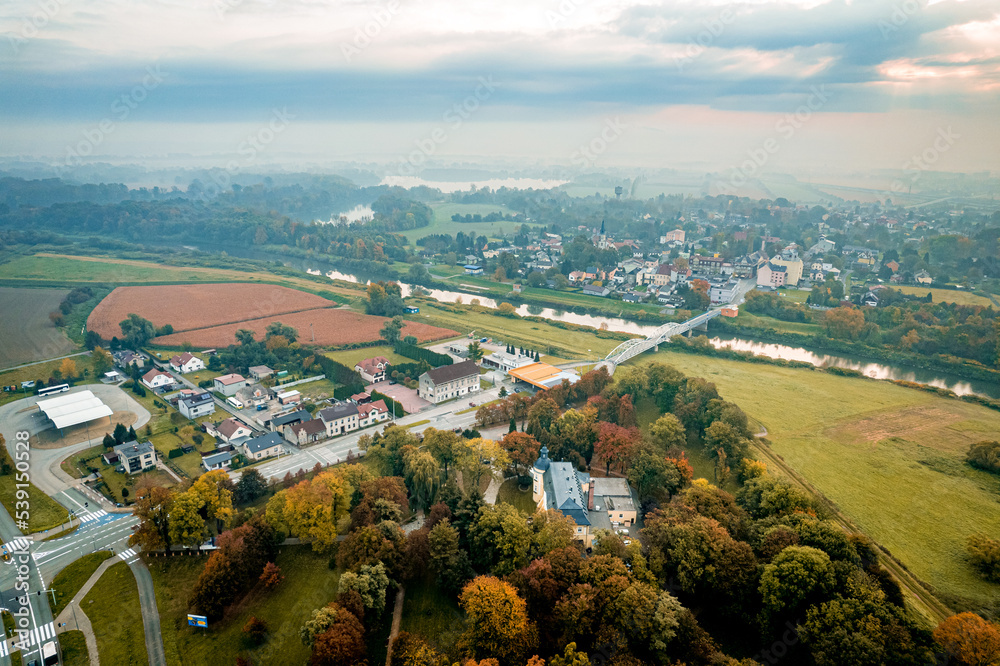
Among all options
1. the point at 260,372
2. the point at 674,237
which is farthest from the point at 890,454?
the point at 674,237

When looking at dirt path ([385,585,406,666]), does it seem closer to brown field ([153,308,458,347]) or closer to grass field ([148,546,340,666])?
grass field ([148,546,340,666])

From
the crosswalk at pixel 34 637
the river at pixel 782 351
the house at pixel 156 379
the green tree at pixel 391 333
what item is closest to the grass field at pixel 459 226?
the river at pixel 782 351

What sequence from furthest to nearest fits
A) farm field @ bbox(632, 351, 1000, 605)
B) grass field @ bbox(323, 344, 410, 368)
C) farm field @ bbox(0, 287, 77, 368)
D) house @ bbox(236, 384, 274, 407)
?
grass field @ bbox(323, 344, 410, 368), farm field @ bbox(0, 287, 77, 368), house @ bbox(236, 384, 274, 407), farm field @ bbox(632, 351, 1000, 605)

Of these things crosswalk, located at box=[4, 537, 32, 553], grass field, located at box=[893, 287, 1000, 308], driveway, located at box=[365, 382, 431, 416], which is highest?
grass field, located at box=[893, 287, 1000, 308]

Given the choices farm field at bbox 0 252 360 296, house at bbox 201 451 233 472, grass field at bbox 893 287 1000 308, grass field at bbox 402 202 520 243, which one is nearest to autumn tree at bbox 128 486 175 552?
house at bbox 201 451 233 472

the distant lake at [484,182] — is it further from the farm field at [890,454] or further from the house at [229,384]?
the farm field at [890,454]

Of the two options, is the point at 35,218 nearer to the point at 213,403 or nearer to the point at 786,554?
the point at 213,403

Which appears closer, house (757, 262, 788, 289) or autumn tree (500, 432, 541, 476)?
autumn tree (500, 432, 541, 476)
